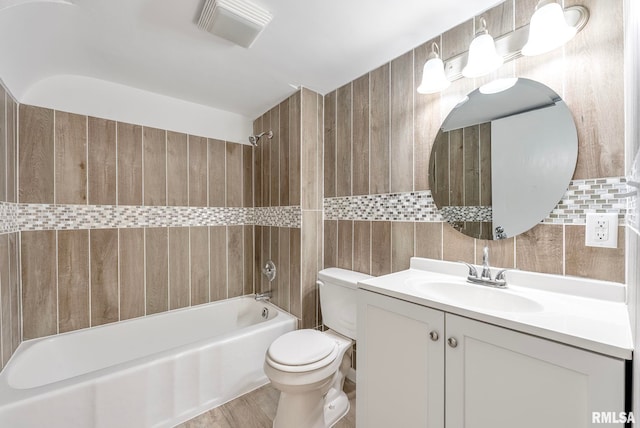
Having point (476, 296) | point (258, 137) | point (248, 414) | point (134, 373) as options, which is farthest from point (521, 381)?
point (258, 137)

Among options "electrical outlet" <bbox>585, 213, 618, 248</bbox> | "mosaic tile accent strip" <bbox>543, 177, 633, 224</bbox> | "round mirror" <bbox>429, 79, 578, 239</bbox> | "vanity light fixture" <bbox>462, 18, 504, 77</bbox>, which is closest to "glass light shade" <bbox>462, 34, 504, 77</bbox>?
"vanity light fixture" <bbox>462, 18, 504, 77</bbox>

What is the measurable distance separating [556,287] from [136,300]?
8.58 feet

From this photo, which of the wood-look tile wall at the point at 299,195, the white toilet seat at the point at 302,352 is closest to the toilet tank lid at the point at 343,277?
the wood-look tile wall at the point at 299,195

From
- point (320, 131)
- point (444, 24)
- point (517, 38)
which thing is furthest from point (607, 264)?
point (320, 131)

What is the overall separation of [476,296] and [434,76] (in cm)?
109

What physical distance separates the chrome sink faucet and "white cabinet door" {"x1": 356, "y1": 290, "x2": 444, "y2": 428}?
1.24 feet

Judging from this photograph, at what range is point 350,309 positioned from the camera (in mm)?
1625

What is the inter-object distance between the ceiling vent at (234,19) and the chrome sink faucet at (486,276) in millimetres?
1566

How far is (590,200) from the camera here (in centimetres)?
97

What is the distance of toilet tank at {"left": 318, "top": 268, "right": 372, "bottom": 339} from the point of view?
1620 millimetres

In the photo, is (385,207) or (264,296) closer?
(385,207)

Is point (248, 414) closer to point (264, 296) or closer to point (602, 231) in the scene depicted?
point (264, 296)

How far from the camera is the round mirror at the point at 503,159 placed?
1.05m

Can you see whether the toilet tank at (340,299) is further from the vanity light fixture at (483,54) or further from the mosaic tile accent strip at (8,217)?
the mosaic tile accent strip at (8,217)
